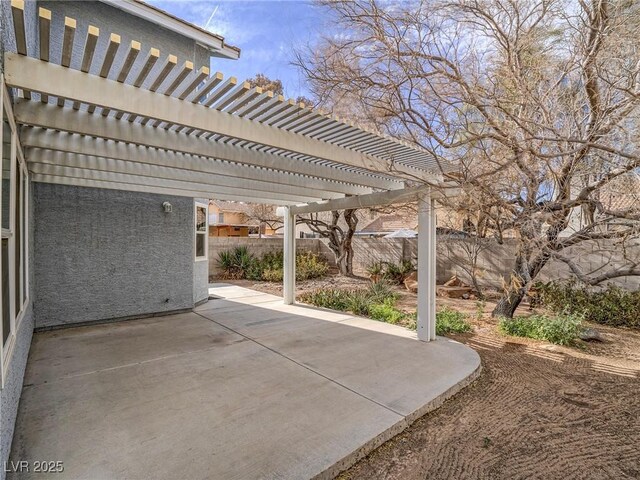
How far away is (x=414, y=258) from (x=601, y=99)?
974cm

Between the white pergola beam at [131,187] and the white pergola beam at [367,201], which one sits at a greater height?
the white pergola beam at [131,187]

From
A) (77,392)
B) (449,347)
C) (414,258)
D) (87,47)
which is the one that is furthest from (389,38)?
(414,258)

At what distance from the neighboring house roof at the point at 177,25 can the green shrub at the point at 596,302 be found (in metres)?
9.99

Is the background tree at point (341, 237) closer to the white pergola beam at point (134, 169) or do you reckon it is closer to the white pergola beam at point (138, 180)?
the white pergola beam at point (138, 180)

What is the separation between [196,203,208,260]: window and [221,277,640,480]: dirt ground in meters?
7.32

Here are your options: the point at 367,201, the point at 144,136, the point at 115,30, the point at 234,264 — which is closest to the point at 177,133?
the point at 144,136

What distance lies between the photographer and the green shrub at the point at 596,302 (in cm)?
784

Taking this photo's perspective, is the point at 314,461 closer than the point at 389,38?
Yes

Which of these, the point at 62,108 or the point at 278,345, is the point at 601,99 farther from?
the point at 62,108

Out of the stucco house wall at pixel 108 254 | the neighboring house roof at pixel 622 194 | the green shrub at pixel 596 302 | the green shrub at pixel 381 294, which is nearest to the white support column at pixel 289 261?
the green shrub at pixel 381 294

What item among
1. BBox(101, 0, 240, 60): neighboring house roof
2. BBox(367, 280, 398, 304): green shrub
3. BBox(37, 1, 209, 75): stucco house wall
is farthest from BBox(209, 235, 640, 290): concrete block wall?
BBox(37, 1, 209, 75): stucco house wall

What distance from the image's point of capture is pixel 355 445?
3.07 m

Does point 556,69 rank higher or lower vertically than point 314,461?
higher

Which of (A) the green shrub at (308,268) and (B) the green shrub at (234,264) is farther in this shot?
(B) the green shrub at (234,264)
